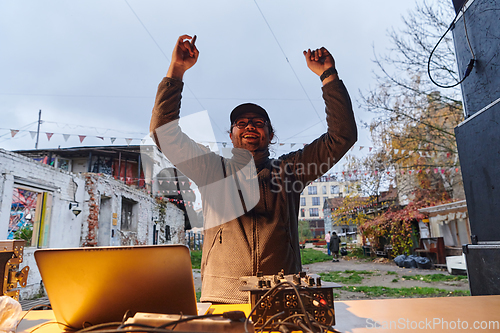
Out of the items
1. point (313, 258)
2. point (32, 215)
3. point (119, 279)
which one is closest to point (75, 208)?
point (32, 215)

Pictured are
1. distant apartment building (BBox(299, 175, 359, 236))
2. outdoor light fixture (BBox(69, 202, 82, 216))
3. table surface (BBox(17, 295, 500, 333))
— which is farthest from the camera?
distant apartment building (BBox(299, 175, 359, 236))

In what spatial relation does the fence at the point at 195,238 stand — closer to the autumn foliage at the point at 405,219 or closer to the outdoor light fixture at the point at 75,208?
the autumn foliage at the point at 405,219

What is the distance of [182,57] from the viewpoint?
5.13 ft

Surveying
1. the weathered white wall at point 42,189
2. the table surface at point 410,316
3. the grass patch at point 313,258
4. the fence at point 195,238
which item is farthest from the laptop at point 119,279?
the fence at point 195,238

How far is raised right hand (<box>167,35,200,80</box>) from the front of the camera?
5.08ft

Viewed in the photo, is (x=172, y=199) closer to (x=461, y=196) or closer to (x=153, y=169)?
(x=153, y=169)

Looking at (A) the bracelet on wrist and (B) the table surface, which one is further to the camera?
(A) the bracelet on wrist

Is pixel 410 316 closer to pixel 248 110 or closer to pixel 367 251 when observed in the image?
pixel 248 110

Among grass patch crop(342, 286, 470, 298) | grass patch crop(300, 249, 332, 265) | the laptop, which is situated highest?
the laptop

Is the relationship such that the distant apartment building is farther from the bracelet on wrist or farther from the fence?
the bracelet on wrist

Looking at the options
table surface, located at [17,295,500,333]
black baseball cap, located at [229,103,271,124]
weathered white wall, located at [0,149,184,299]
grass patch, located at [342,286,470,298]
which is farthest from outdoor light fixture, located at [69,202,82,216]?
table surface, located at [17,295,500,333]

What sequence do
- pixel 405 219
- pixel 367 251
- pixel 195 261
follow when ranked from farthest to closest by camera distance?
pixel 367 251, pixel 405 219, pixel 195 261

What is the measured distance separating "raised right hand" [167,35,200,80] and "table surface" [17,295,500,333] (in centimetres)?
114

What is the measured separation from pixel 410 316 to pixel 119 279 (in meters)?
0.86
